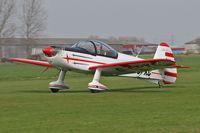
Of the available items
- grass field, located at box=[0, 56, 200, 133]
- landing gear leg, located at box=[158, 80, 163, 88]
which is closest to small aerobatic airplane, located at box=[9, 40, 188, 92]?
landing gear leg, located at box=[158, 80, 163, 88]

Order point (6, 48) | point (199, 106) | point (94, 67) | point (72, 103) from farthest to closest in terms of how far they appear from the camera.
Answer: point (6, 48) < point (94, 67) < point (72, 103) < point (199, 106)

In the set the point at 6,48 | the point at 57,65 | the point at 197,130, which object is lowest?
the point at 6,48

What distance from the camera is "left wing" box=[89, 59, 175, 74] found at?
19344 millimetres

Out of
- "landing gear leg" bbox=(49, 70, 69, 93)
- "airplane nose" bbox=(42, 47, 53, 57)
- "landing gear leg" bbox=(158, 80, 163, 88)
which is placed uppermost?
"airplane nose" bbox=(42, 47, 53, 57)

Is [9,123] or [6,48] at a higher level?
[9,123]

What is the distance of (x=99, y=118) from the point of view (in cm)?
1064

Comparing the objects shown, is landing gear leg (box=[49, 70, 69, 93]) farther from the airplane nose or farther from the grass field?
the grass field

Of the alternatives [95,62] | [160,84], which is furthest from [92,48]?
[160,84]

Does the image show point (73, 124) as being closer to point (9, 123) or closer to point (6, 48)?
point (9, 123)

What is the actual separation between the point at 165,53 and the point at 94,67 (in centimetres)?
351

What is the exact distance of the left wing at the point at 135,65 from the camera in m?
19.3

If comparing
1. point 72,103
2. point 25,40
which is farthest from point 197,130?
point 25,40

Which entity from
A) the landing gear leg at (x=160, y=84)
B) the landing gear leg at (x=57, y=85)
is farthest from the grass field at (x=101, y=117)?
the landing gear leg at (x=160, y=84)

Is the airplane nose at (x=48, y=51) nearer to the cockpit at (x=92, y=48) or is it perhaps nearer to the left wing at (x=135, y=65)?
the cockpit at (x=92, y=48)
